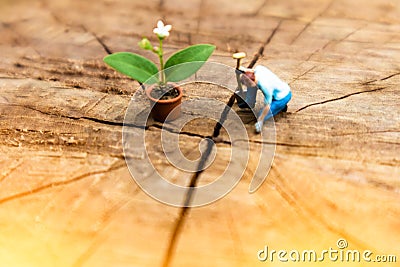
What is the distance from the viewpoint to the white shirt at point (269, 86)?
3.98ft

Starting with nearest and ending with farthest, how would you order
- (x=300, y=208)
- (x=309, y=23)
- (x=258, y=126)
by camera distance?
1. (x=300, y=208)
2. (x=258, y=126)
3. (x=309, y=23)

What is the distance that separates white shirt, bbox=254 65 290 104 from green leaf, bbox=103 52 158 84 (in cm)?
27

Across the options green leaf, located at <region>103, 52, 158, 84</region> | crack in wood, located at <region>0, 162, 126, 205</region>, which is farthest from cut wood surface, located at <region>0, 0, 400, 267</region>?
green leaf, located at <region>103, 52, 158, 84</region>

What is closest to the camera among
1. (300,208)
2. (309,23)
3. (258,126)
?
(300,208)

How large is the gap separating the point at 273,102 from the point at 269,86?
1.7 inches

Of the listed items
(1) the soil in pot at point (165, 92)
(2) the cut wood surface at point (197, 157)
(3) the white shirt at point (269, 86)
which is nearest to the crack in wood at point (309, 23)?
(2) the cut wood surface at point (197, 157)

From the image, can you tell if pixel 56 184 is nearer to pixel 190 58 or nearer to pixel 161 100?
pixel 161 100

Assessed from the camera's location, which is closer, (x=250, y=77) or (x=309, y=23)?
(x=250, y=77)

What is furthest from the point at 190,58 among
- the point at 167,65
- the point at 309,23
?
the point at 309,23

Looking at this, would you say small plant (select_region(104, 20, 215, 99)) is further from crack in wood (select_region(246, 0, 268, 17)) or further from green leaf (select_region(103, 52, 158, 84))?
crack in wood (select_region(246, 0, 268, 17))

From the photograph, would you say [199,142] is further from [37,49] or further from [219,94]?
[37,49]

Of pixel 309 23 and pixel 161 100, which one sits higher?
pixel 309 23

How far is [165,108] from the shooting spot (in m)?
1.22

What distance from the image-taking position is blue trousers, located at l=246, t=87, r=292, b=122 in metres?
1.23
